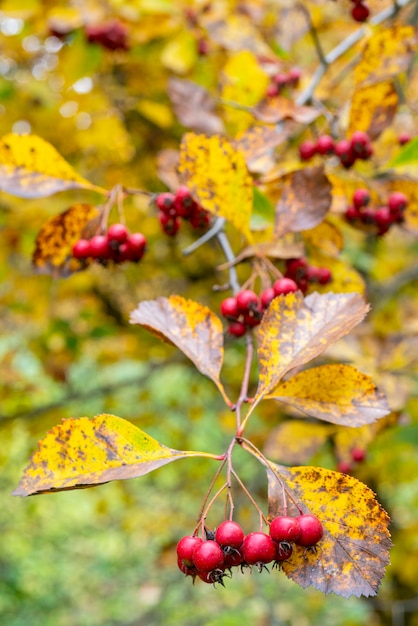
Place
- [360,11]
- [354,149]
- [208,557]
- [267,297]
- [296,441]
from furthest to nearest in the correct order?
[296,441] → [360,11] → [354,149] → [267,297] → [208,557]

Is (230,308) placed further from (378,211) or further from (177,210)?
(378,211)

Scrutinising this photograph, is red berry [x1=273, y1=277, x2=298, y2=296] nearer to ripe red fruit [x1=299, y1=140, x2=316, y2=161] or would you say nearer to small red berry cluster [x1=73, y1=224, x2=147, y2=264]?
small red berry cluster [x1=73, y1=224, x2=147, y2=264]


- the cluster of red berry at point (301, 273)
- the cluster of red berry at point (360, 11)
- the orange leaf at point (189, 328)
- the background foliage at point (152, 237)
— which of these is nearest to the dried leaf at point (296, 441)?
the background foliage at point (152, 237)

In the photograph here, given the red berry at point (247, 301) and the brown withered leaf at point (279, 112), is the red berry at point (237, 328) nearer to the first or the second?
the red berry at point (247, 301)

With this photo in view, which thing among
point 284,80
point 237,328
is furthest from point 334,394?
point 284,80

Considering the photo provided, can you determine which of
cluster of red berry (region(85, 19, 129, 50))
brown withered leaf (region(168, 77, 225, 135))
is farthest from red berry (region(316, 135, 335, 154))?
cluster of red berry (region(85, 19, 129, 50))

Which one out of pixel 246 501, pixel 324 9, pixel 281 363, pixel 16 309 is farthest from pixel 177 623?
pixel 281 363

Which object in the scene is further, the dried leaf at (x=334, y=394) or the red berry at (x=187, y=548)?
the dried leaf at (x=334, y=394)
